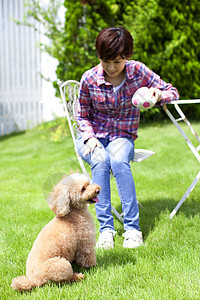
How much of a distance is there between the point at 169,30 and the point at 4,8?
5.27 metres

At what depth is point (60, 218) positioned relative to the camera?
1.73m

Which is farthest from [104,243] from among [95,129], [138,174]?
[138,174]

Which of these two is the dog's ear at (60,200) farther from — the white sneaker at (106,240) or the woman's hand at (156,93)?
the woman's hand at (156,93)

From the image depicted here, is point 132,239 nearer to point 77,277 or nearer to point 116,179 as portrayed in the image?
point 116,179

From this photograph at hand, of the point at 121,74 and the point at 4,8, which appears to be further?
the point at 4,8

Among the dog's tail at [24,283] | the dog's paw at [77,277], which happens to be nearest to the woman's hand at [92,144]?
the dog's paw at [77,277]

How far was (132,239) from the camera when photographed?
2139mm

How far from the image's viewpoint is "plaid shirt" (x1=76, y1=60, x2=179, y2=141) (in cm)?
236

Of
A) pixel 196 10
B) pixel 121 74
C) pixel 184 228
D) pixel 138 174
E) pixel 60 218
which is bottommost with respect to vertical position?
pixel 138 174

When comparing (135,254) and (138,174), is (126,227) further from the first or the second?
(138,174)

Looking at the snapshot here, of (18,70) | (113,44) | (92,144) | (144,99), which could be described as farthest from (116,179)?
(18,70)

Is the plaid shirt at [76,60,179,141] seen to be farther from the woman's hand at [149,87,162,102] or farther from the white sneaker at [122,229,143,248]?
the white sneaker at [122,229,143,248]

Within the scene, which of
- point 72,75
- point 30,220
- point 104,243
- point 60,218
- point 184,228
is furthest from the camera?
point 72,75

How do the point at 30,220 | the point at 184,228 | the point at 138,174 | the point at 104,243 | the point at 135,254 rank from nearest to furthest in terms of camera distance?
the point at 135,254 < the point at 104,243 < the point at 184,228 < the point at 30,220 < the point at 138,174
